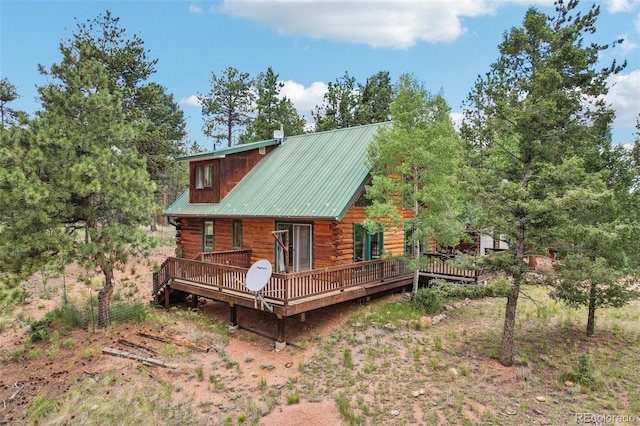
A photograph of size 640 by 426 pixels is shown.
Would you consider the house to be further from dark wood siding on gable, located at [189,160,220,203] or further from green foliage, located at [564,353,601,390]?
green foliage, located at [564,353,601,390]

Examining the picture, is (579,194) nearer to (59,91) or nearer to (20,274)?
(59,91)

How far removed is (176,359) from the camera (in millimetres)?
9789

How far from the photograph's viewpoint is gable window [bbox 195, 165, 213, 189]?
55.9ft

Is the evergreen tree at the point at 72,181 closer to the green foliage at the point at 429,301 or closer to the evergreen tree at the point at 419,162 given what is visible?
the evergreen tree at the point at 419,162

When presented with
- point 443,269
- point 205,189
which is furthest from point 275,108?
point 443,269

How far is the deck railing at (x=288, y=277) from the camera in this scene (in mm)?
10312

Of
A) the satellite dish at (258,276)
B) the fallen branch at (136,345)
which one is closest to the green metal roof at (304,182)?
the satellite dish at (258,276)

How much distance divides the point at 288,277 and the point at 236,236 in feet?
21.5

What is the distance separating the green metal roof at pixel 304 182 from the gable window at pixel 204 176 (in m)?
0.96

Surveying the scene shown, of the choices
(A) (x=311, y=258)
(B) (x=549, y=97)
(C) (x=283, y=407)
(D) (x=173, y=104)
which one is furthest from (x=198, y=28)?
(D) (x=173, y=104)

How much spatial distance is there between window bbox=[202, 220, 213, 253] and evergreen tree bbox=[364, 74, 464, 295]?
815 cm

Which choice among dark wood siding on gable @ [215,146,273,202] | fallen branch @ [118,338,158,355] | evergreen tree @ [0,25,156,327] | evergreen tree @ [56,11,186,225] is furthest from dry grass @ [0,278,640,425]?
evergreen tree @ [56,11,186,225]

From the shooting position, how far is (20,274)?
10469 millimetres

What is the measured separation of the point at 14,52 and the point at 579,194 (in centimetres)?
2255
